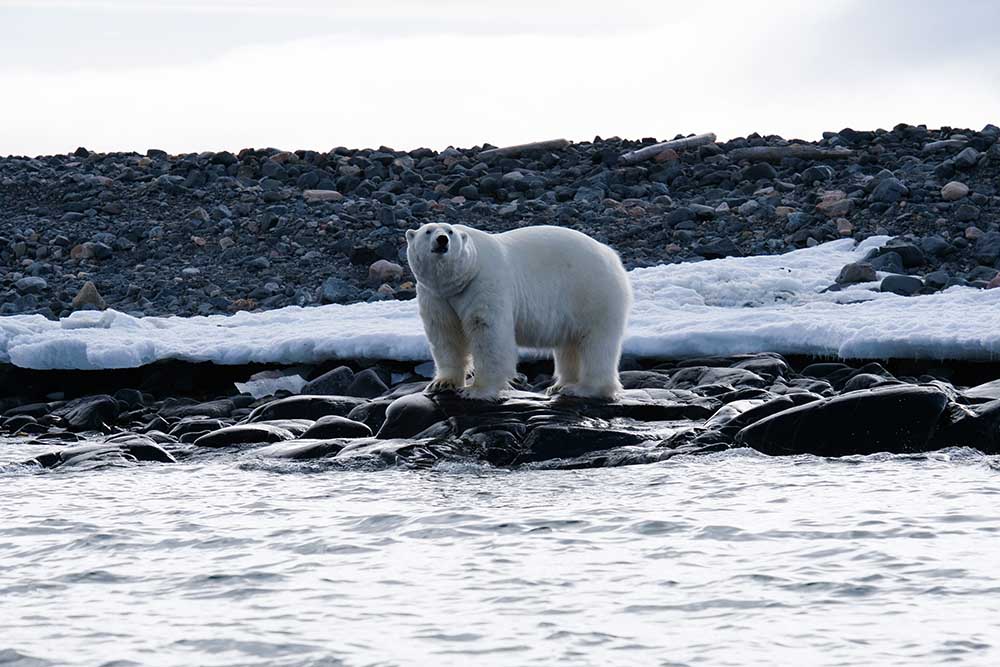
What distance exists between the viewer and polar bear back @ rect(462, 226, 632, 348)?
944cm

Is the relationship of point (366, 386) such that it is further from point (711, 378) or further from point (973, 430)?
point (973, 430)

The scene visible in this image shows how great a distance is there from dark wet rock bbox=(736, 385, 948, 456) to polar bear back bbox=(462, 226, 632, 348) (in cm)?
145

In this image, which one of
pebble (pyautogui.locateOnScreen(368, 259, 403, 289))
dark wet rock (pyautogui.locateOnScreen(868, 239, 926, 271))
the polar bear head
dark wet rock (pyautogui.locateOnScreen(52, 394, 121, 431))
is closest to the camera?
the polar bear head

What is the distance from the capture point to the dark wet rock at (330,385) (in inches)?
490

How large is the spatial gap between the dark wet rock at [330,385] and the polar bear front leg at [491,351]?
3.23m

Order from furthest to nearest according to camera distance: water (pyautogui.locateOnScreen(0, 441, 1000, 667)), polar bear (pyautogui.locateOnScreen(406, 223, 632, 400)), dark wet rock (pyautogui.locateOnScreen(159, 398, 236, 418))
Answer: dark wet rock (pyautogui.locateOnScreen(159, 398, 236, 418))
polar bear (pyautogui.locateOnScreen(406, 223, 632, 400))
water (pyautogui.locateOnScreen(0, 441, 1000, 667))

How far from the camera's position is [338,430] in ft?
31.8

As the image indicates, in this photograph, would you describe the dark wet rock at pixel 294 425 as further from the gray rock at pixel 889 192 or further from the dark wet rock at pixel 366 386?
the gray rock at pixel 889 192

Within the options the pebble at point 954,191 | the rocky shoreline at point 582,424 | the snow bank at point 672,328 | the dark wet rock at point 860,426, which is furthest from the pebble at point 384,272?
the dark wet rock at point 860,426

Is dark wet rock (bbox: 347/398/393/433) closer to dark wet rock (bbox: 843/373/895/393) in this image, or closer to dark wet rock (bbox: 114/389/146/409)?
dark wet rock (bbox: 114/389/146/409)

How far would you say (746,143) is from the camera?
2548 cm

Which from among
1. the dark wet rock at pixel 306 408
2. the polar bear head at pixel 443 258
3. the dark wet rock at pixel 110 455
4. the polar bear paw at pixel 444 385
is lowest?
the dark wet rock at pixel 110 455

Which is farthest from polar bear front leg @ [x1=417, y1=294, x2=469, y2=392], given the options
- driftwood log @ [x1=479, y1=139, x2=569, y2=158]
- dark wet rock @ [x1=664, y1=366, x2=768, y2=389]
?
driftwood log @ [x1=479, y1=139, x2=569, y2=158]

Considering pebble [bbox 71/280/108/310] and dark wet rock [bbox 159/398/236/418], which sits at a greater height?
pebble [bbox 71/280/108/310]
